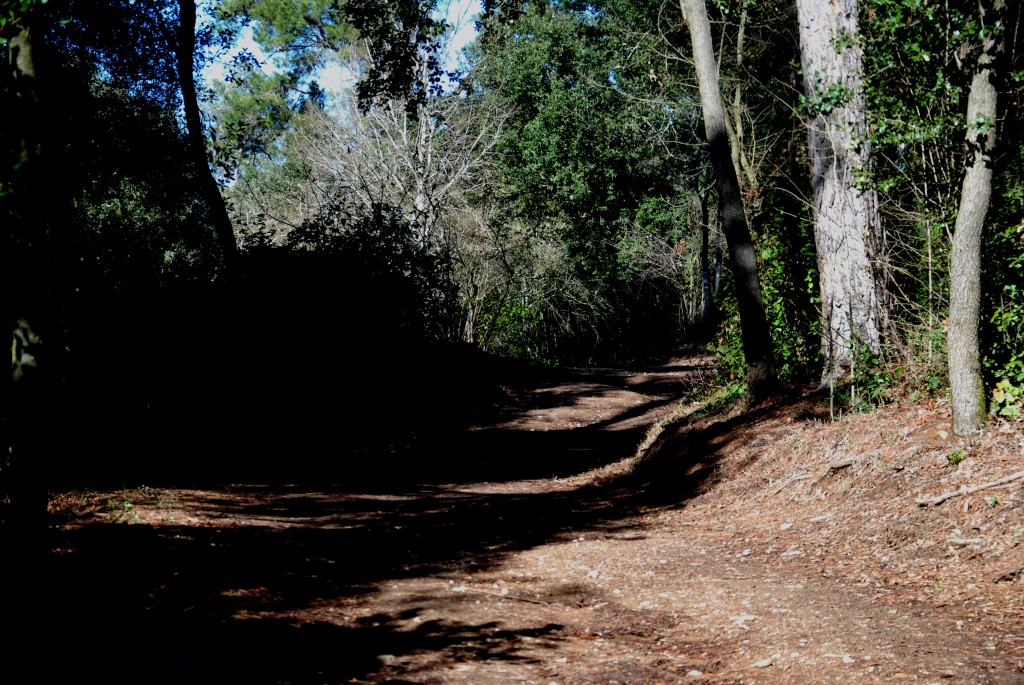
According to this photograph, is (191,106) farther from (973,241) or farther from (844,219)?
(973,241)

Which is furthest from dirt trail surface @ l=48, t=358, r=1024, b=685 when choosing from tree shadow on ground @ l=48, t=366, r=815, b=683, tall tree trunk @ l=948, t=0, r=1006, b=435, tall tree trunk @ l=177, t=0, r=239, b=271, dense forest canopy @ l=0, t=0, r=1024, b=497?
tall tree trunk @ l=177, t=0, r=239, b=271

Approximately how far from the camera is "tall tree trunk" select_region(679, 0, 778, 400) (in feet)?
35.2

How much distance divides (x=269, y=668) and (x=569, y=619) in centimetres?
215

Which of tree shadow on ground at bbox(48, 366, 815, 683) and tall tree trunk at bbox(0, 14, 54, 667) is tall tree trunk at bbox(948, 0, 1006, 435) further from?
tall tree trunk at bbox(0, 14, 54, 667)

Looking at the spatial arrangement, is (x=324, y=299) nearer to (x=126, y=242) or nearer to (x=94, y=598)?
(x=126, y=242)

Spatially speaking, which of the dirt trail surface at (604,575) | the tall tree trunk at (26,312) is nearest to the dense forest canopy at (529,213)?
the tall tree trunk at (26,312)

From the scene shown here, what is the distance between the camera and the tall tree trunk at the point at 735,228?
35.2 ft

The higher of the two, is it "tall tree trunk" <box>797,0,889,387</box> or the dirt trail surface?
"tall tree trunk" <box>797,0,889,387</box>

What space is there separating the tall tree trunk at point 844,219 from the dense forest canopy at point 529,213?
4 cm

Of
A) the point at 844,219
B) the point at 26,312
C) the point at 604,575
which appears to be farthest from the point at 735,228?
the point at 26,312

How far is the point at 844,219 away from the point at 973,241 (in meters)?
2.89

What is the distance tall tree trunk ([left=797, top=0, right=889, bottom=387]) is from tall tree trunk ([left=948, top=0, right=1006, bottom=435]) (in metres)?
2.18

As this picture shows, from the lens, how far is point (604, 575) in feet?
21.7

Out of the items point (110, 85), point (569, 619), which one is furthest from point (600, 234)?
point (569, 619)
